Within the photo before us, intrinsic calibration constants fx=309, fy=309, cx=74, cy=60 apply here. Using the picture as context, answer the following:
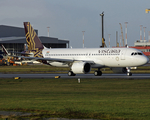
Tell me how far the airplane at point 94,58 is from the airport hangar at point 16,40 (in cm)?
8164

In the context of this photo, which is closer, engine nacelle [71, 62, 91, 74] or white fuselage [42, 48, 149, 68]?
white fuselage [42, 48, 149, 68]

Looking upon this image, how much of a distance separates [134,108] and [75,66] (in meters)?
29.6

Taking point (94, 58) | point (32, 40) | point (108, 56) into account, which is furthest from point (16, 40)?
point (108, 56)

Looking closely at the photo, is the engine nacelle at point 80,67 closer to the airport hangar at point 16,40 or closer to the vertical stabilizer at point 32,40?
the vertical stabilizer at point 32,40

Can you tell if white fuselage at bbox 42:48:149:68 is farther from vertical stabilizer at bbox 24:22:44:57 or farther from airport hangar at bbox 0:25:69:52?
airport hangar at bbox 0:25:69:52

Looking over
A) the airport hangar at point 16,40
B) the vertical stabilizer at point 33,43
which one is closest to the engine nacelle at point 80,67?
the vertical stabilizer at point 33,43

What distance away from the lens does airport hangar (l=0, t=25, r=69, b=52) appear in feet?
436

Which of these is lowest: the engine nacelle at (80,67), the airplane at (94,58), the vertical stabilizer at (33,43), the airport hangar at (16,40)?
the engine nacelle at (80,67)

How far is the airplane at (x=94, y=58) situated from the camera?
4500 centimetres

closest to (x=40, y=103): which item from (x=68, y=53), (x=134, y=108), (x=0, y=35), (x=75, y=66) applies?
(x=134, y=108)

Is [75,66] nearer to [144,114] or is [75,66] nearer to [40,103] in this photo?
[40,103]

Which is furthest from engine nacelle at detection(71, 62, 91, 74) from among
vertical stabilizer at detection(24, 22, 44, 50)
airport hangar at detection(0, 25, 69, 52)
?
airport hangar at detection(0, 25, 69, 52)

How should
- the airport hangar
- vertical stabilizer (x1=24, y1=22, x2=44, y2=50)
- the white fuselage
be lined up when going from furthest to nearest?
the airport hangar < vertical stabilizer (x1=24, y1=22, x2=44, y2=50) < the white fuselage

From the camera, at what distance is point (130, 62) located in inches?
1770
